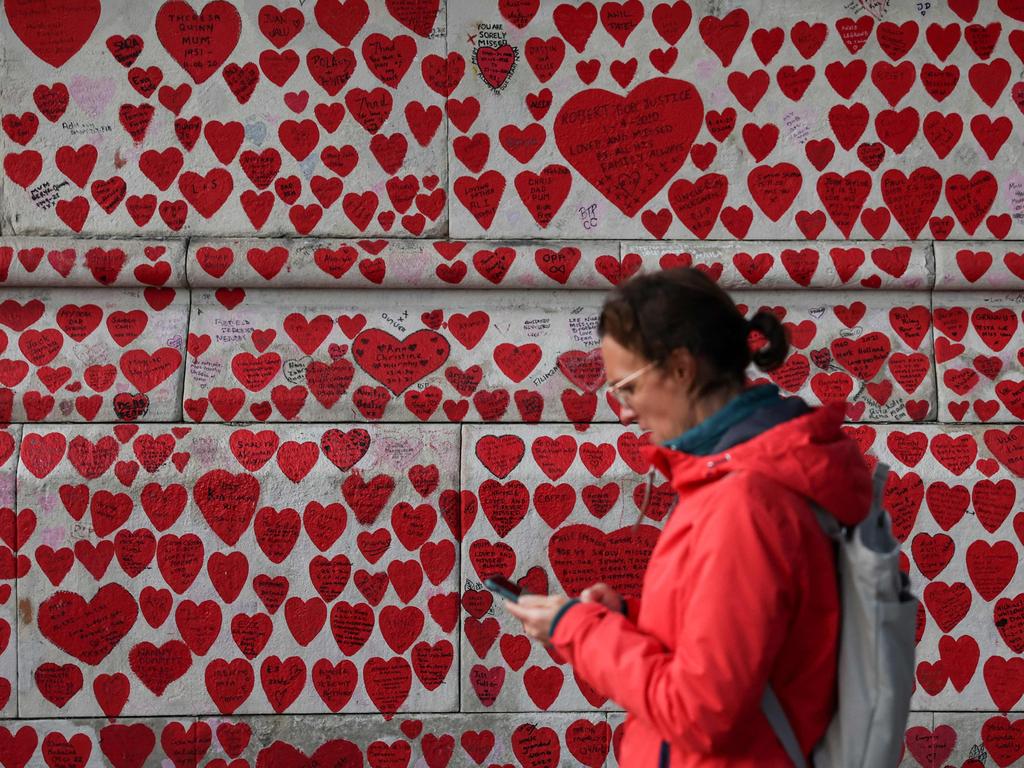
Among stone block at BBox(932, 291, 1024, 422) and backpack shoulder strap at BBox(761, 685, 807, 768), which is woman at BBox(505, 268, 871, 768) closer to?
backpack shoulder strap at BBox(761, 685, 807, 768)

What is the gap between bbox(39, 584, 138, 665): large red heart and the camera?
325cm

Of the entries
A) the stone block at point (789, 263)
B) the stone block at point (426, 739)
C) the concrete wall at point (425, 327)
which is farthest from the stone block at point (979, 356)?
the stone block at point (426, 739)

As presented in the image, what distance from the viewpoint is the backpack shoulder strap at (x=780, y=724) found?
152cm

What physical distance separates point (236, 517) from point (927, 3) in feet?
→ 9.69

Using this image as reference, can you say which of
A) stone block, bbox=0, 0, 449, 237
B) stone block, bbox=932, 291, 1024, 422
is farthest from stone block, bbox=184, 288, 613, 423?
stone block, bbox=932, 291, 1024, 422

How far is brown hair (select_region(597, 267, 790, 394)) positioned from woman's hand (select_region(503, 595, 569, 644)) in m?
0.44

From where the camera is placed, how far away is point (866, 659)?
1.54 m

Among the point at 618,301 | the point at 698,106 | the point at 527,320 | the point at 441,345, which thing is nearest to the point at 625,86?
the point at 698,106

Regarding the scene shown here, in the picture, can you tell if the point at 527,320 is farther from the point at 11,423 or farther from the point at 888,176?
the point at 11,423

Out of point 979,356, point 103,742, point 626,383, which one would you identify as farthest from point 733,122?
point 103,742

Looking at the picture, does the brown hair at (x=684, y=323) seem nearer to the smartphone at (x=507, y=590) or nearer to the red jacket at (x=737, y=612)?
the red jacket at (x=737, y=612)

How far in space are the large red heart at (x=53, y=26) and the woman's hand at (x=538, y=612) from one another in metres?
Answer: 2.70

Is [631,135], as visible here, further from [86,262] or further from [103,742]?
[103,742]

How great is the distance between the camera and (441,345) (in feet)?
11.2
